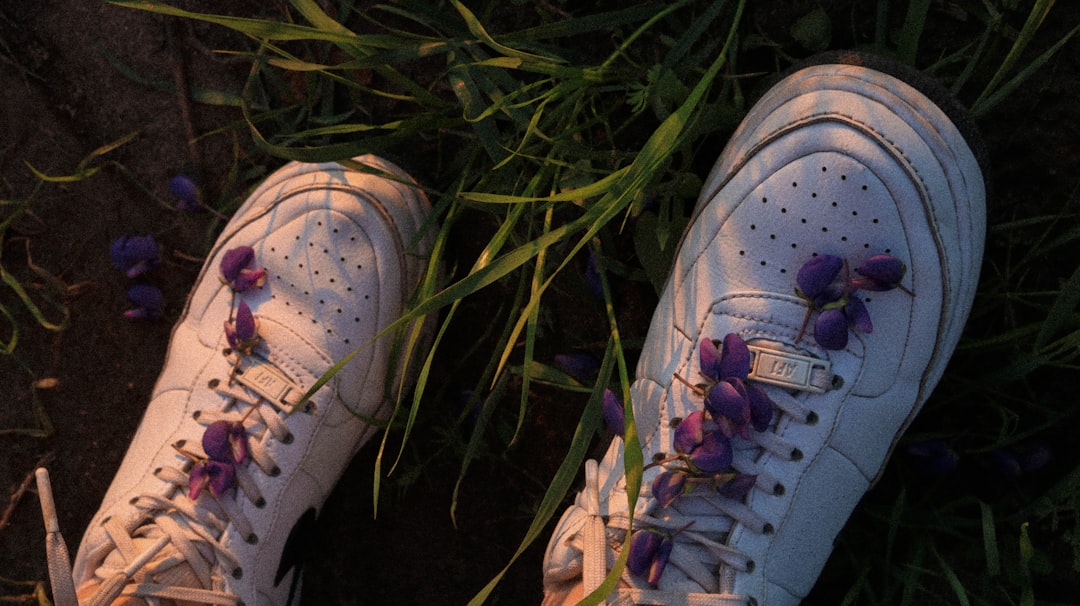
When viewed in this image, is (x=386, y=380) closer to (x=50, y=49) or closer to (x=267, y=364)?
(x=267, y=364)

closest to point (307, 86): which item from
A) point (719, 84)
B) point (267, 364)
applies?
point (267, 364)

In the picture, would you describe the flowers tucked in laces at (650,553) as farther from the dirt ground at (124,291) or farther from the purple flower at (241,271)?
the purple flower at (241,271)

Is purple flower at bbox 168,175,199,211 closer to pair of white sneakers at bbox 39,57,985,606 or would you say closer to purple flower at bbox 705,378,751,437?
pair of white sneakers at bbox 39,57,985,606

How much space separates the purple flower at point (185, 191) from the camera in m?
1.81

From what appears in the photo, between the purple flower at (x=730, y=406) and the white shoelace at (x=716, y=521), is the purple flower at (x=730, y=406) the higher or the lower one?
the higher one

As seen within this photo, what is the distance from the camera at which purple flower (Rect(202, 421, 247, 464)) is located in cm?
161

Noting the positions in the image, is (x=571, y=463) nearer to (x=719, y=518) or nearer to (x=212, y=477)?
(x=719, y=518)

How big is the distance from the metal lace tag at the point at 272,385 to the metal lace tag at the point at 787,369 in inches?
33.7

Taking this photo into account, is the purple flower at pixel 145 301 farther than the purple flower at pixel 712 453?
Yes

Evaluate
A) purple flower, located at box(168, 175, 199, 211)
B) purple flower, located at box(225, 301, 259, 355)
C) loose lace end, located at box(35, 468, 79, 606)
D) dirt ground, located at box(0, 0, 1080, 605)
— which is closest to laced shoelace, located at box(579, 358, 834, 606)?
dirt ground, located at box(0, 0, 1080, 605)

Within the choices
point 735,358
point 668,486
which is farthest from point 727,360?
point 668,486

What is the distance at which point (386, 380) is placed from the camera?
1592 millimetres

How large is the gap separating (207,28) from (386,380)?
0.86 metres

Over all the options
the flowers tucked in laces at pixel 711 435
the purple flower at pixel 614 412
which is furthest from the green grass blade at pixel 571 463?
the flowers tucked in laces at pixel 711 435
